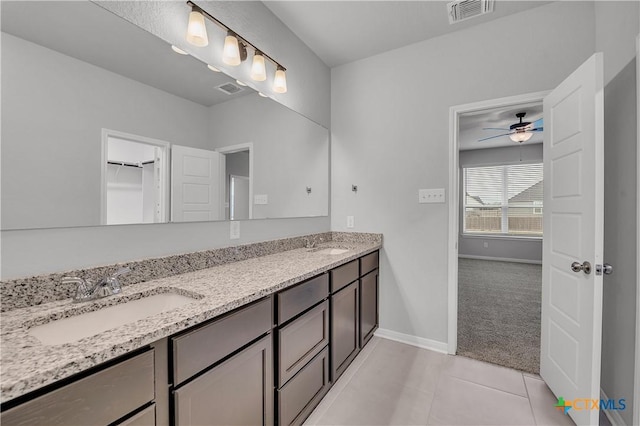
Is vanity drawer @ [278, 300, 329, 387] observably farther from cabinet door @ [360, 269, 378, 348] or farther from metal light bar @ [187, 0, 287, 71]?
metal light bar @ [187, 0, 287, 71]

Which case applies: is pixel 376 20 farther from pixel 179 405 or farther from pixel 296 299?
pixel 179 405

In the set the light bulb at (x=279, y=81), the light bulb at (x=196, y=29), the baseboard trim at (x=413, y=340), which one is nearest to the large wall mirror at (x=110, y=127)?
the light bulb at (x=196, y=29)

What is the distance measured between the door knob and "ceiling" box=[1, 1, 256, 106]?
7.61 ft

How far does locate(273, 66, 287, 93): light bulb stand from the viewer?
7.25ft

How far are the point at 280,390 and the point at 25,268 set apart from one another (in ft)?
3.88

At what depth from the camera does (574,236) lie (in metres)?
1.63

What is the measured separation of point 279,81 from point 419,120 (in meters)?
1.28

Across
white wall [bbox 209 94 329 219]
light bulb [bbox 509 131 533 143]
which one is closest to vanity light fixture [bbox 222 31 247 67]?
white wall [bbox 209 94 329 219]

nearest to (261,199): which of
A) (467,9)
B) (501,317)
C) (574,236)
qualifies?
(574,236)

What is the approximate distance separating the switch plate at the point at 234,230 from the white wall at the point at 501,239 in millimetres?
6208

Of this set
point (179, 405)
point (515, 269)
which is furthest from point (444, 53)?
point (515, 269)

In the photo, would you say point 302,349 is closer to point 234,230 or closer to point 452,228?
point 234,230

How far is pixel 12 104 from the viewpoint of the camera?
1024mm

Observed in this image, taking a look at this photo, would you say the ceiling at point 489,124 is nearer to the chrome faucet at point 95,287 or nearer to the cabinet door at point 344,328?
the cabinet door at point 344,328
